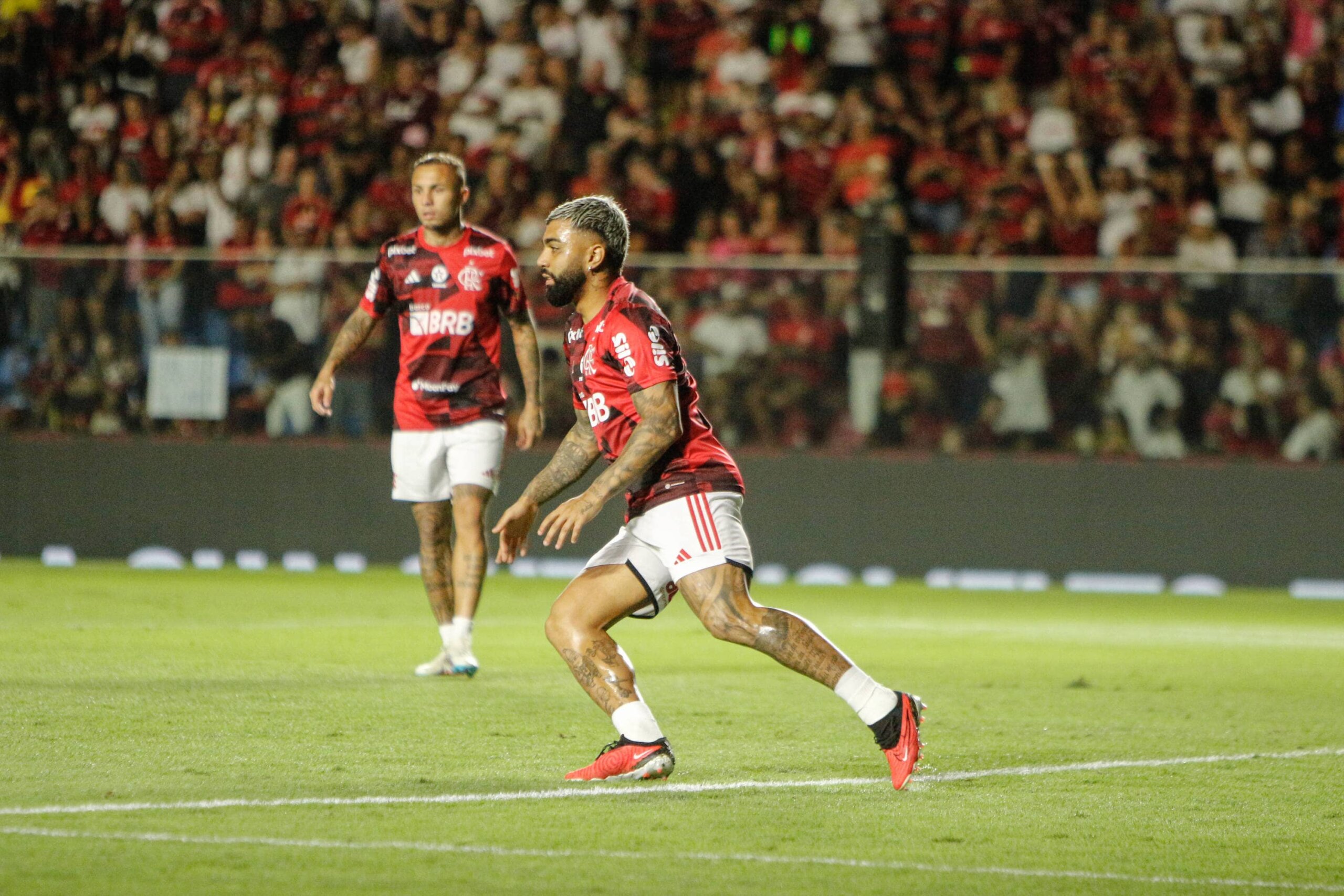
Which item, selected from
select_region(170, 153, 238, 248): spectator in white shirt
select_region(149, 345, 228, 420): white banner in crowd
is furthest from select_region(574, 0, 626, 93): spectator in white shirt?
select_region(149, 345, 228, 420): white banner in crowd

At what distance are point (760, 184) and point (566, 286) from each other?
1146 cm

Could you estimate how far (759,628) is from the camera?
6738mm

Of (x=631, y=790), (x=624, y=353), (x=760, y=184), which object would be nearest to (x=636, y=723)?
(x=631, y=790)

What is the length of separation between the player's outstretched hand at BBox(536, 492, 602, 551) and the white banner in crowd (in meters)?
10.7

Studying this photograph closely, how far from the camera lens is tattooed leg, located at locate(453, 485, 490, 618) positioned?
997cm

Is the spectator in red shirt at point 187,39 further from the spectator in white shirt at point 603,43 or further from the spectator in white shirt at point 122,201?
the spectator in white shirt at point 603,43

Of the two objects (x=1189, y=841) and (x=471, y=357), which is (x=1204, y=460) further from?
(x=1189, y=841)

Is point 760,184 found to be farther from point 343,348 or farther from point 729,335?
point 343,348

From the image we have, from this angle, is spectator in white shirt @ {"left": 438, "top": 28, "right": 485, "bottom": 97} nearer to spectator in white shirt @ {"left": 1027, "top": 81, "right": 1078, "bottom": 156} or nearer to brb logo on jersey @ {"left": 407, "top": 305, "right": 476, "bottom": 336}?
spectator in white shirt @ {"left": 1027, "top": 81, "right": 1078, "bottom": 156}

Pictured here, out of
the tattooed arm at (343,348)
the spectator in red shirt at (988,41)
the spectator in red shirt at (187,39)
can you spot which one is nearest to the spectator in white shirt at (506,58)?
the spectator in red shirt at (187,39)

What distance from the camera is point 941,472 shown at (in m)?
16.5

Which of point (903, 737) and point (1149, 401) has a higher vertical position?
point (903, 737)

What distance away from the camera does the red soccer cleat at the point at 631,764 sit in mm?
6809

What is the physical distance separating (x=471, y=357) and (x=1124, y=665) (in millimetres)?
3769
